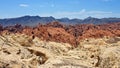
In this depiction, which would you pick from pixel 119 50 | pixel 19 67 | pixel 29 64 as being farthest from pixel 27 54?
pixel 119 50

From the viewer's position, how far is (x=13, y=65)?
13445mm

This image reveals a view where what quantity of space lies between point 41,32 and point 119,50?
103 meters

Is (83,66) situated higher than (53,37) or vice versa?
(83,66)

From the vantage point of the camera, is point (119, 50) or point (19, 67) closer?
point (19, 67)

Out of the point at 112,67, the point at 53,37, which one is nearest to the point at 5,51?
the point at 112,67

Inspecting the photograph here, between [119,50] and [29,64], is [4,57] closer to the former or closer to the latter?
[29,64]

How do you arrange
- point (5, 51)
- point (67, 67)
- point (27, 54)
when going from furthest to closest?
point (27, 54)
point (5, 51)
point (67, 67)

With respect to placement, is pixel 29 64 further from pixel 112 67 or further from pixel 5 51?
pixel 112 67

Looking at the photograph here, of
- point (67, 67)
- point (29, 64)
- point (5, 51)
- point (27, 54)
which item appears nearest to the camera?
point (67, 67)

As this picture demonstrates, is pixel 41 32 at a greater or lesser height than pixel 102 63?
lesser

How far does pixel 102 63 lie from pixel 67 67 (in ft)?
7.89

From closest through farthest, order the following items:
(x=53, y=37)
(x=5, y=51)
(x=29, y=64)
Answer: (x=29, y=64) → (x=5, y=51) → (x=53, y=37)

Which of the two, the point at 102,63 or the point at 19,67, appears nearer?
the point at 19,67

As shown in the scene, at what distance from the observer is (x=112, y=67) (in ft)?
45.3
